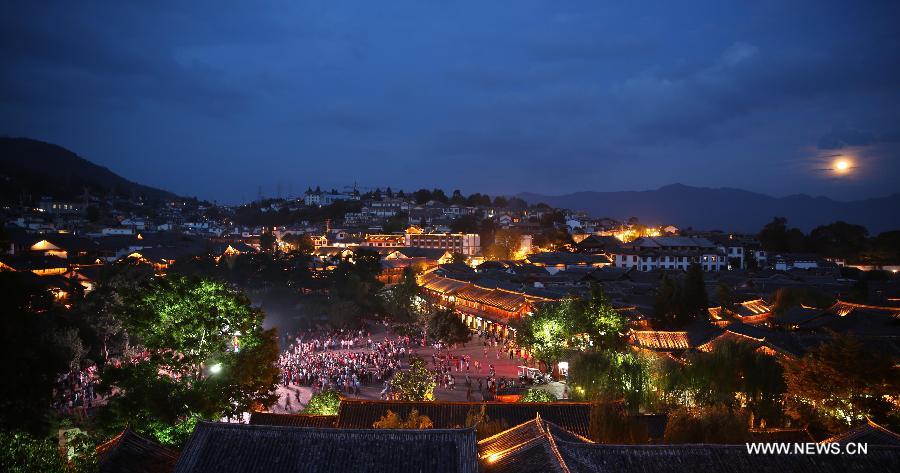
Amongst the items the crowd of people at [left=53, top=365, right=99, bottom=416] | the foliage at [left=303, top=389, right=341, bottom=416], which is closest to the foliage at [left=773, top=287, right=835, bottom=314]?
the foliage at [left=303, top=389, right=341, bottom=416]

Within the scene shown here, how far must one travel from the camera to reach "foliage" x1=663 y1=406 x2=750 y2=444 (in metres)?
13.7

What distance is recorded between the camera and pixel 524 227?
91188 mm

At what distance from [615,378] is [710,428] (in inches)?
190

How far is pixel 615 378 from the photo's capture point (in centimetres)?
1869

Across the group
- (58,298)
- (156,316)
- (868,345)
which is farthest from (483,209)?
(156,316)

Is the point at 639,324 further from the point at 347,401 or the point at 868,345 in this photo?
the point at 347,401

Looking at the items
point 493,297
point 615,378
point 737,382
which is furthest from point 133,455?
point 493,297

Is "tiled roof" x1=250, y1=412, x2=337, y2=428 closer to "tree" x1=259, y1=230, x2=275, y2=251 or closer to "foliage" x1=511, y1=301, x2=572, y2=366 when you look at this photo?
"foliage" x1=511, y1=301, x2=572, y2=366

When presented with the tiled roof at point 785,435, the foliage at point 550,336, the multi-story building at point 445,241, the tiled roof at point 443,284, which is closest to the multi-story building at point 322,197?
the multi-story building at point 445,241

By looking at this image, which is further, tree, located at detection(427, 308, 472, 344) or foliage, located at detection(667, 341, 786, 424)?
tree, located at detection(427, 308, 472, 344)

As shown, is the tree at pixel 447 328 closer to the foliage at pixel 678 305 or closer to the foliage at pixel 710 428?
the foliage at pixel 678 305

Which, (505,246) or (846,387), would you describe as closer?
(846,387)

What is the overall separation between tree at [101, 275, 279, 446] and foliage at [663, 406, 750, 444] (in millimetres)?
10412

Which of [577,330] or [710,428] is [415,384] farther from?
[710,428]
